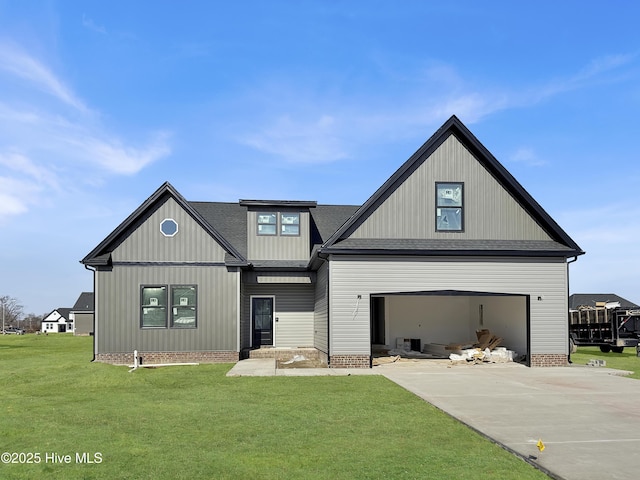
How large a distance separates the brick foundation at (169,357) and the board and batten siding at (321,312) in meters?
3.14

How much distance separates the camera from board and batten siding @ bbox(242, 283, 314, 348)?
2328cm

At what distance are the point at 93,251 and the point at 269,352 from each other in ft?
24.0

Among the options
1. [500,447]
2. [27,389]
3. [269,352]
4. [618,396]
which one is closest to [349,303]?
[269,352]

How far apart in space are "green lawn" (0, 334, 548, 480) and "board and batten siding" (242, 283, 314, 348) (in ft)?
30.5

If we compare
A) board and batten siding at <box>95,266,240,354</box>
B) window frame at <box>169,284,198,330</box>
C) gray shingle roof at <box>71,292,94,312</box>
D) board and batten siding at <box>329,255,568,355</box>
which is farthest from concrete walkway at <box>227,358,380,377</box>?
gray shingle roof at <box>71,292,94,312</box>

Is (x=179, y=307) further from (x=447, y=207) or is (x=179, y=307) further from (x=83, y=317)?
(x=83, y=317)

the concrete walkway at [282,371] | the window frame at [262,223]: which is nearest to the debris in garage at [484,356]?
the concrete walkway at [282,371]

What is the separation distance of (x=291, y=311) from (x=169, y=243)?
6.17m

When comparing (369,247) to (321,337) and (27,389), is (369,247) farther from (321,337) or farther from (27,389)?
(27,389)

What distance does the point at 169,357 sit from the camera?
64.1ft

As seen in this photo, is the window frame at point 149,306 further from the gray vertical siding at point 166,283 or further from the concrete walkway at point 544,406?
the concrete walkway at point 544,406

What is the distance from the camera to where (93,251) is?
1939 cm

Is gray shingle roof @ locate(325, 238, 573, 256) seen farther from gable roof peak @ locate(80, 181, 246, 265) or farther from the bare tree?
the bare tree

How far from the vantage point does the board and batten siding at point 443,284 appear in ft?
57.9
